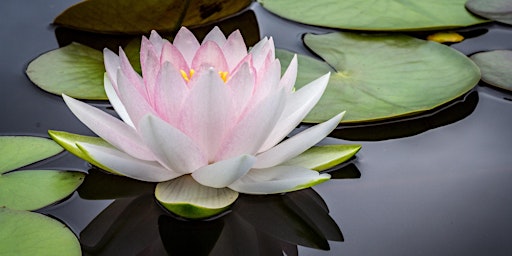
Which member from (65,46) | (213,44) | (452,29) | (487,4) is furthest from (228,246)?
(487,4)

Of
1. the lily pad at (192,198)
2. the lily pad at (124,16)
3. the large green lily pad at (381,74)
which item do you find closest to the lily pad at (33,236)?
the lily pad at (192,198)

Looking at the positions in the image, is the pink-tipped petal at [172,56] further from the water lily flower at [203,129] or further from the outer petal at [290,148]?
the outer petal at [290,148]

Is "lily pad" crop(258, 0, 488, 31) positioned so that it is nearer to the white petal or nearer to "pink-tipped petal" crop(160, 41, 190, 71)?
"pink-tipped petal" crop(160, 41, 190, 71)

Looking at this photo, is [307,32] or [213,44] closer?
[213,44]

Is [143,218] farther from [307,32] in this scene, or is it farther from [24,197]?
[307,32]

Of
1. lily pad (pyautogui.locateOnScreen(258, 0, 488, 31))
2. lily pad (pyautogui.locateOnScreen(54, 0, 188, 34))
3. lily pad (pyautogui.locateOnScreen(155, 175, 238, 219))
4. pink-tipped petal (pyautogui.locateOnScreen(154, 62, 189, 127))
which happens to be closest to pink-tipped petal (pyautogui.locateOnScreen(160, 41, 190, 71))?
pink-tipped petal (pyautogui.locateOnScreen(154, 62, 189, 127))
